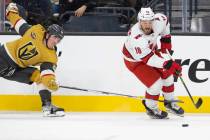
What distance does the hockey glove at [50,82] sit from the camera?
6336 millimetres

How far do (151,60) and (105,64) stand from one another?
2.77 ft

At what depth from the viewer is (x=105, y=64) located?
6945 millimetres

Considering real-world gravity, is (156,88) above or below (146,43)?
below

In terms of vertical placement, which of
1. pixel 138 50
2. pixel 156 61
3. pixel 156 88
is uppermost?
pixel 138 50

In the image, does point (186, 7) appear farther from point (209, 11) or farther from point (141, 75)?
point (141, 75)

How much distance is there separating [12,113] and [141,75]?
4.18 feet

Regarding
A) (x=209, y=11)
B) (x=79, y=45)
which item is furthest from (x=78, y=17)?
(x=209, y=11)

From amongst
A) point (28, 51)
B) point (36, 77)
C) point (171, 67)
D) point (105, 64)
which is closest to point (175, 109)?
point (171, 67)

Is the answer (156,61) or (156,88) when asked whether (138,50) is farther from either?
(156,88)

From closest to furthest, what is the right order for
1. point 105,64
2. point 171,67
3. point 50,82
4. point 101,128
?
point 101,128 < point 171,67 < point 50,82 < point 105,64

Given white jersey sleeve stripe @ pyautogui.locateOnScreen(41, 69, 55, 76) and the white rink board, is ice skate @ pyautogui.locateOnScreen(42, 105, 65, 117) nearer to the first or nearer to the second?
white jersey sleeve stripe @ pyautogui.locateOnScreen(41, 69, 55, 76)

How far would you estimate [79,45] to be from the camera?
6953 millimetres

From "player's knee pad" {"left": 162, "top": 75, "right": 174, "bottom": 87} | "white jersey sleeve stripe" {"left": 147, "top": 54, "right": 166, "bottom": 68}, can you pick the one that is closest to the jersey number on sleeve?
"white jersey sleeve stripe" {"left": 147, "top": 54, "right": 166, "bottom": 68}

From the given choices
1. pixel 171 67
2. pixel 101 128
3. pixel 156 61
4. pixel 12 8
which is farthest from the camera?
pixel 12 8
